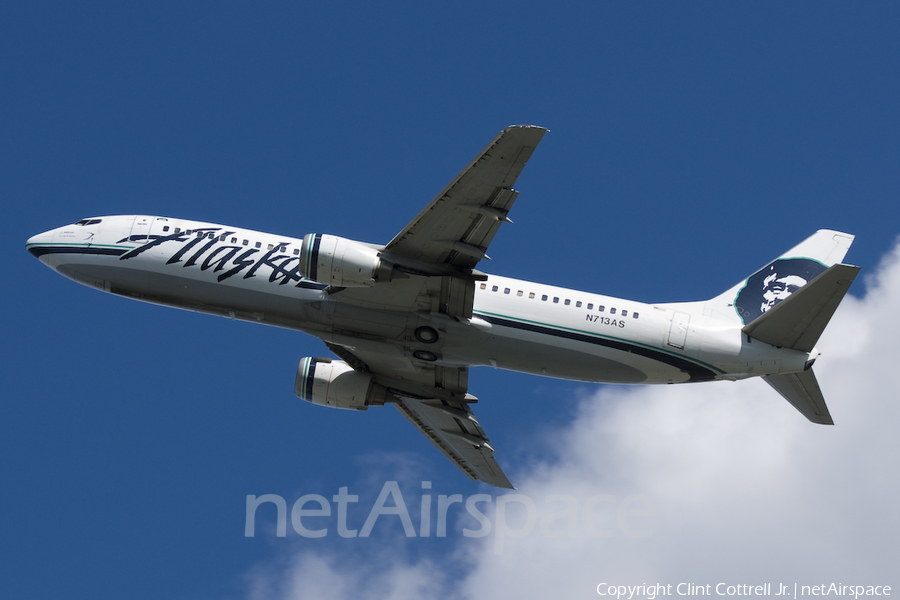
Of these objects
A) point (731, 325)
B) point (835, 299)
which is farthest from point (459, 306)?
point (835, 299)

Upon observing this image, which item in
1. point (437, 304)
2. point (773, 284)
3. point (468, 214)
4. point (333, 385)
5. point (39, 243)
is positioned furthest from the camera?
point (333, 385)

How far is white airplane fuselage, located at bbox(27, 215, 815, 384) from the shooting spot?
3919 cm

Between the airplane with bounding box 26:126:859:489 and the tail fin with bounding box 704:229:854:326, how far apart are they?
359 millimetres

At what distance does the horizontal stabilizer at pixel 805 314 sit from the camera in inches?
1411

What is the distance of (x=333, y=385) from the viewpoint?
150 ft

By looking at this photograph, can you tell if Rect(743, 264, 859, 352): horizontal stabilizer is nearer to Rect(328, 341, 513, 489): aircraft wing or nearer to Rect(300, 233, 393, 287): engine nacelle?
Rect(328, 341, 513, 489): aircraft wing

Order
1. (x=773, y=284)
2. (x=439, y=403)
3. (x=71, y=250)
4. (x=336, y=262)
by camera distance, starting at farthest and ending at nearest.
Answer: (x=439, y=403) < (x=773, y=284) < (x=71, y=250) < (x=336, y=262)

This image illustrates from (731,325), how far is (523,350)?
27.6 ft

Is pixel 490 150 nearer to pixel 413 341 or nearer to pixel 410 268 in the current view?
pixel 410 268

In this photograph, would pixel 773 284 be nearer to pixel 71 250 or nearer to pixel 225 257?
pixel 225 257

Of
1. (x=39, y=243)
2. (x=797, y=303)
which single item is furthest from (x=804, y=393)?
(x=39, y=243)

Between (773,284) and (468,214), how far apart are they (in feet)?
50.8

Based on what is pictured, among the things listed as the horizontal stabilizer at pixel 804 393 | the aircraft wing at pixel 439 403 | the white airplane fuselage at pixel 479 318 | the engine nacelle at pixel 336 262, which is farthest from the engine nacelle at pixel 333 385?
the horizontal stabilizer at pixel 804 393

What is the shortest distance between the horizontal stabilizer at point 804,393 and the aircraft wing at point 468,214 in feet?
43.7
